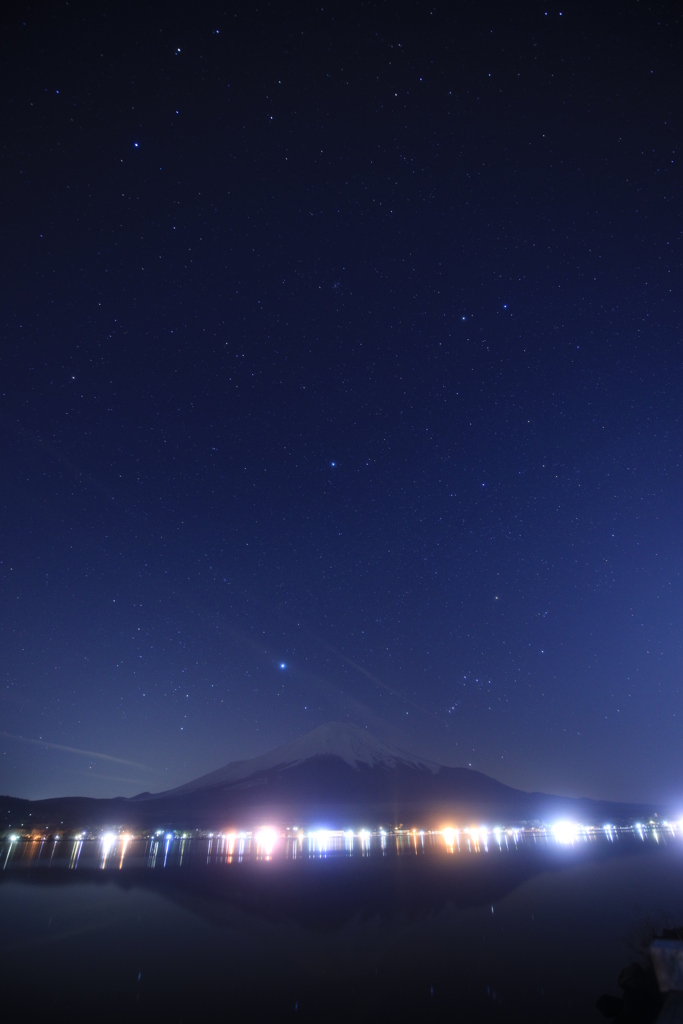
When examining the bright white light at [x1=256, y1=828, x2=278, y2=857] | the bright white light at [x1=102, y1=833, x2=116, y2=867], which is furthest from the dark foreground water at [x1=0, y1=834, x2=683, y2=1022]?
the bright white light at [x1=256, y1=828, x2=278, y2=857]

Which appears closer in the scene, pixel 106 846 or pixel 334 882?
pixel 334 882

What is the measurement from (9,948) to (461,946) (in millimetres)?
24577

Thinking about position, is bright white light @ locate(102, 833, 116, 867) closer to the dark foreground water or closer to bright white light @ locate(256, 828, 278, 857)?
bright white light @ locate(256, 828, 278, 857)

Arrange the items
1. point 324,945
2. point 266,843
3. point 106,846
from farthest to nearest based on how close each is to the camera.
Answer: point 266,843
point 106,846
point 324,945

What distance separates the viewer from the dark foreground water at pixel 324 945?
19594 mm

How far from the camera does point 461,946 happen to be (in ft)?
90.5

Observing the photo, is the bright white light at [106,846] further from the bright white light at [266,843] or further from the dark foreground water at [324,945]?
the dark foreground water at [324,945]

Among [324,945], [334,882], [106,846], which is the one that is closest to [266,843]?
[106,846]

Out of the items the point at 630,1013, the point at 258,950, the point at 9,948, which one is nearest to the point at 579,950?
the point at 630,1013

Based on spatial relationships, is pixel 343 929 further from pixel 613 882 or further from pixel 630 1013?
pixel 613 882

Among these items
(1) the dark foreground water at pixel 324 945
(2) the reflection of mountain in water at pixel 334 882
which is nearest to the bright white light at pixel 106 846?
(2) the reflection of mountain in water at pixel 334 882

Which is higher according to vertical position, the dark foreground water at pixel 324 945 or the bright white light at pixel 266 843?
the dark foreground water at pixel 324 945

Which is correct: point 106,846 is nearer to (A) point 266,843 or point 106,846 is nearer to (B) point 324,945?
(A) point 266,843

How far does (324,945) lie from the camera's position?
2789cm
